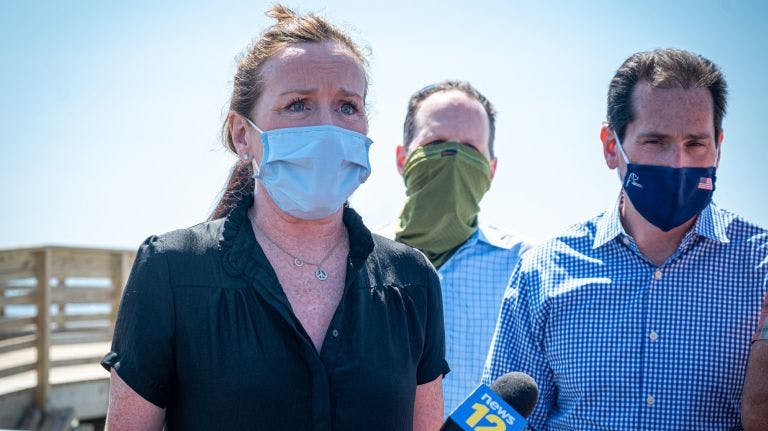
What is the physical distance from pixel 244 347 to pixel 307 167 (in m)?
0.57

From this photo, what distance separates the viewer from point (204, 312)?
215 cm

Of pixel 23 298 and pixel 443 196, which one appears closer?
pixel 443 196

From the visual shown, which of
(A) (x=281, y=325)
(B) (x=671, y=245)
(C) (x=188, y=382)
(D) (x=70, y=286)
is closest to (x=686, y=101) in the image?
(B) (x=671, y=245)

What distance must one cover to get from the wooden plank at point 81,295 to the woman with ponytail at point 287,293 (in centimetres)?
901

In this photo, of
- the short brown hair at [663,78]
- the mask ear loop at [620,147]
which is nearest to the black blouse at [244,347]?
the mask ear loop at [620,147]

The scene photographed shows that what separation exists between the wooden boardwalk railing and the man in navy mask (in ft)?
25.6

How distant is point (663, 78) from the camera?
3104 millimetres

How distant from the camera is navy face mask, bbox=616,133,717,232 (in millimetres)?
2973

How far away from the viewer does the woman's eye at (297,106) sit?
8.02ft

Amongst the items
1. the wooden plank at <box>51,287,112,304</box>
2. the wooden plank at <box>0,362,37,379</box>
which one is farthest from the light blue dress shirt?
the wooden plank at <box>51,287,112,304</box>

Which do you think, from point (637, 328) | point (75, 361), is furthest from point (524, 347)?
point (75, 361)

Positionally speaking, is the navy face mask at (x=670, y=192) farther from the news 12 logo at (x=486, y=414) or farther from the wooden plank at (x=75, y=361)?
the wooden plank at (x=75, y=361)

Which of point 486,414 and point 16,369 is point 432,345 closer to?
point 486,414

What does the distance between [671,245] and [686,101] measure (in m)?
0.54
